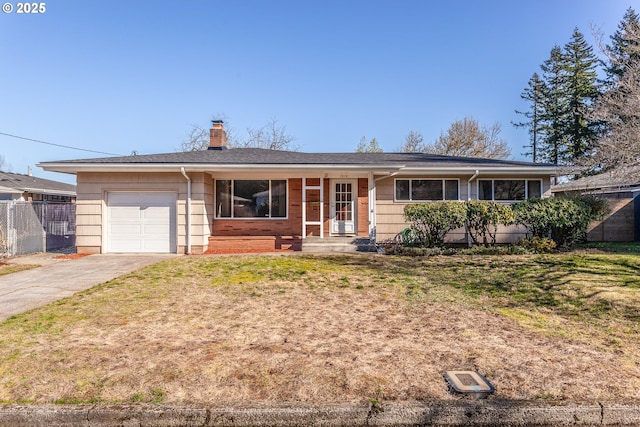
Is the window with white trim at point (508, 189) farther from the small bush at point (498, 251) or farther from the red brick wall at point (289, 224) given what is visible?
the red brick wall at point (289, 224)

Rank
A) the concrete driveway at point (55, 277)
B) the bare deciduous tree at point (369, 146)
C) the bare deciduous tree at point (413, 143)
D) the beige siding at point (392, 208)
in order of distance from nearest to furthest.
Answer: the concrete driveway at point (55, 277) → the beige siding at point (392, 208) → the bare deciduous tree at point (413, 143) → the bare deciduous tree at point (369, 146)

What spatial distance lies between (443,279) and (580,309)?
2469 millimetres

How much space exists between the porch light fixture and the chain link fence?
13424mm

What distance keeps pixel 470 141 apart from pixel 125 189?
27.7m

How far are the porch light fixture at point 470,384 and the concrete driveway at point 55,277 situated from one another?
5.57m

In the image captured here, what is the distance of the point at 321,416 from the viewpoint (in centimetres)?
251

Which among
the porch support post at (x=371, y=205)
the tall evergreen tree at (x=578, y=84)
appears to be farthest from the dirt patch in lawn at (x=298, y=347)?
the tall evergreen tree at (x=578, y=84)

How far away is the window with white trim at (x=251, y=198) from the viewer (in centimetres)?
1330

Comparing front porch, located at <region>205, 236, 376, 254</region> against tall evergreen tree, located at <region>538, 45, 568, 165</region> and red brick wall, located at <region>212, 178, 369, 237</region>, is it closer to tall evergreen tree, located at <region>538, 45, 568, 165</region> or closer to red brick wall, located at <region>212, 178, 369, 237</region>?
red brick wall, located at <region>212, 178, 369, 237</region>

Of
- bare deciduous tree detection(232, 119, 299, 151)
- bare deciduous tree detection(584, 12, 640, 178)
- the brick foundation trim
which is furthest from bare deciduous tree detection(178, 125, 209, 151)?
bare deciduous tree detection(584, 12, 640, 178)

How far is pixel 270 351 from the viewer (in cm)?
357

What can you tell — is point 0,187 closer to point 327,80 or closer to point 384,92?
point 327,80

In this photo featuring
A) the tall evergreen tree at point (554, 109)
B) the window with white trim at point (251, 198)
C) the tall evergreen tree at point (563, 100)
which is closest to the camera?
the window with white trim at point (251, 198)

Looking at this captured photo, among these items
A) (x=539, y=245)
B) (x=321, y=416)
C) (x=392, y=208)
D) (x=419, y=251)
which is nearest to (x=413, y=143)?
(x=392, y=208)
